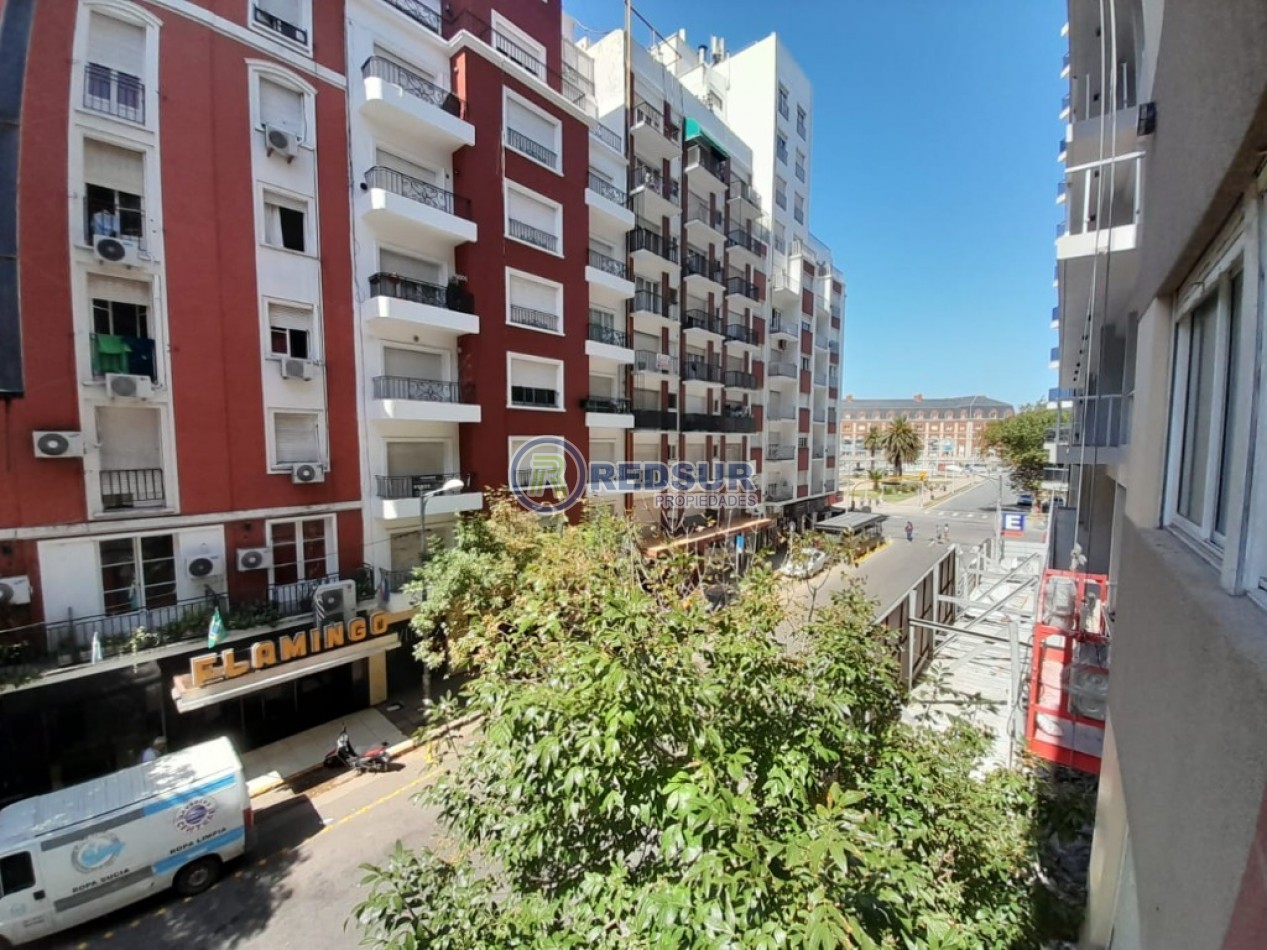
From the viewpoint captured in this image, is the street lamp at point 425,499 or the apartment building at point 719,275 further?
the apartment building at point 719,275

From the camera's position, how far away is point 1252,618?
4.79 ft

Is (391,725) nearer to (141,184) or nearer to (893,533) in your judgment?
(141,184)

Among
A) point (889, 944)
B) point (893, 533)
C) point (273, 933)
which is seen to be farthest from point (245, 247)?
point (893, 533)

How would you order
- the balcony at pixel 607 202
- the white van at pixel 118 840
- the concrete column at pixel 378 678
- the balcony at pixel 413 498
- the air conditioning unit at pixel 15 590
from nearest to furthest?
1. the white van at pixel 118 840
2. the air conditioning unit at pixel 15 590
3. the balcony at pixel 413 498
4. the concrete column at pixel 378 678
5. the balcony at pixel 607 202

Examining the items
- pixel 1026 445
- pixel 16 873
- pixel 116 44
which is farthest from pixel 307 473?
pixel 1026 445

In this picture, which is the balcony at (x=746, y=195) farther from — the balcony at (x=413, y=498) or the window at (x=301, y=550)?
the window at (x=301, y=550)

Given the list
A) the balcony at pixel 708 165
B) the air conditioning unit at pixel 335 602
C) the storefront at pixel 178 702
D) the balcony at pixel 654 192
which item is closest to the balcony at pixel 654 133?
the balcony at pixel 654 192

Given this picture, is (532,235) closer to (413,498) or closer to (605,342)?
(605,342)

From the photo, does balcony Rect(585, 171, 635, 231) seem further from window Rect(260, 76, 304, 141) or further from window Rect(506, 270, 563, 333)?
window Rect(260, 76, 304, 141)

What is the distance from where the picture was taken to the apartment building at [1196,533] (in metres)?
1.31

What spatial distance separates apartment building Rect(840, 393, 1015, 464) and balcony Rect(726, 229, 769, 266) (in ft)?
246

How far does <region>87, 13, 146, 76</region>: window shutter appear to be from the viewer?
8.89 meters

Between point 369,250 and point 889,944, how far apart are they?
45.6 feet

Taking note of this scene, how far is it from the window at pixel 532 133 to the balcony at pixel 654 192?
4078 mm
